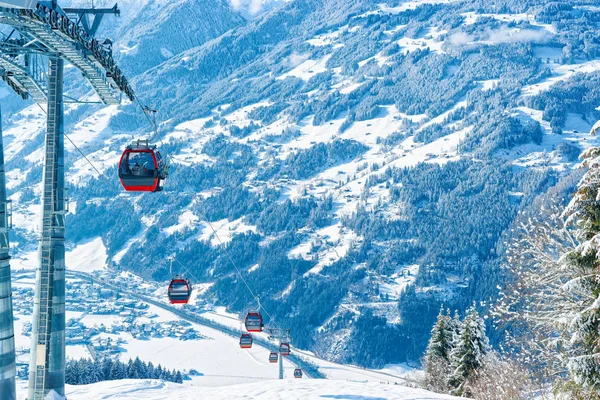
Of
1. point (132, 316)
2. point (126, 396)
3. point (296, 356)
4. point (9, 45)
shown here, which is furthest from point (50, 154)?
point (132, 316)

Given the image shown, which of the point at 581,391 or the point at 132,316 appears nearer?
the point at 581,391

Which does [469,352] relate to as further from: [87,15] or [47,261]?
[87,15]

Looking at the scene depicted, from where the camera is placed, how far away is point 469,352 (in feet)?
146

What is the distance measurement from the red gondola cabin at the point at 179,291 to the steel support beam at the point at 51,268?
47.8ft

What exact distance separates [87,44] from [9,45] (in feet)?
7.84

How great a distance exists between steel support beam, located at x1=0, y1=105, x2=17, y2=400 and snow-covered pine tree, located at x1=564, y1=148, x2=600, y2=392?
547 inches

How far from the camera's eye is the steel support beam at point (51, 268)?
2386 centimetres

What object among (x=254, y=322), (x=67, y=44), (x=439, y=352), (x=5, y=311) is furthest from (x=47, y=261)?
(x=439, y=352)

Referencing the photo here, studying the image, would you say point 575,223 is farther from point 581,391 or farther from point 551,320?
point 581,391

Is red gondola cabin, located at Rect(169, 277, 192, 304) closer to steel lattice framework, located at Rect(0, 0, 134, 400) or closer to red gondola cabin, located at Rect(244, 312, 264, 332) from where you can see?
red gondola cabin, located at Rect(244, 312, 264, 332)

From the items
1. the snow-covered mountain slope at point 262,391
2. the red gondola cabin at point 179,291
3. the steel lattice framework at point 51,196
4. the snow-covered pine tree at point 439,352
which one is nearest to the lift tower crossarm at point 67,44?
the steel lattice framework at point 51,196

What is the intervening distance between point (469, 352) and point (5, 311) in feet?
96.4

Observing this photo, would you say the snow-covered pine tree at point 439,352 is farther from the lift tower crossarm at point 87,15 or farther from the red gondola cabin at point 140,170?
the lift tower crossarm at point 87,15

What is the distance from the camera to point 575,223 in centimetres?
2025
